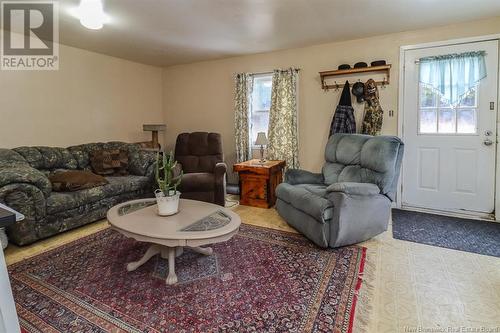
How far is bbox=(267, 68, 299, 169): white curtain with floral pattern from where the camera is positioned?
4.36m

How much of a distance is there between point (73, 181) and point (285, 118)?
9.55 feet

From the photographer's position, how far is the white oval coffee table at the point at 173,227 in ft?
6.44

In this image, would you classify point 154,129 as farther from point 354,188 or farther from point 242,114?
point 354,188

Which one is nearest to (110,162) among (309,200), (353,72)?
(309,200)

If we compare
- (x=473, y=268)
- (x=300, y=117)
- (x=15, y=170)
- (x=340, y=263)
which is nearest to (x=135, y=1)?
(x=15, y=170)

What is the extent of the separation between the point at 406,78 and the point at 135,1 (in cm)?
325

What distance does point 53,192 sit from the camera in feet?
10.2

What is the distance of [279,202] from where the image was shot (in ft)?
11.0

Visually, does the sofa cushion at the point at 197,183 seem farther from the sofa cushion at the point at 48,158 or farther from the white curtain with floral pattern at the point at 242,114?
the sofa cushion at the point at 48,158

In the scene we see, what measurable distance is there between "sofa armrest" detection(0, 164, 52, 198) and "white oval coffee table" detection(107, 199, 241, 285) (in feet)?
2.88

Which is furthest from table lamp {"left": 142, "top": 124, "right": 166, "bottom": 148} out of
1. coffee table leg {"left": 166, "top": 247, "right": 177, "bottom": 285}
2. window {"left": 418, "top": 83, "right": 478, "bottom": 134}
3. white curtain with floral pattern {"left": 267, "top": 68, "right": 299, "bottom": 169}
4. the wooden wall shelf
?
window {"left": 418, "top": 83, "right": 478, "bottom": 134}

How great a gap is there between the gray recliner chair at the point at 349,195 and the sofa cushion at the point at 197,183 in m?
0.98

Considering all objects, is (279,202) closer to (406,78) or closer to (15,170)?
(406,78)

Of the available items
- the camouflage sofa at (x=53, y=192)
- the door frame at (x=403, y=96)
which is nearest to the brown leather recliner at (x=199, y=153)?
the camouflage sofa at (x=53, y=192)
